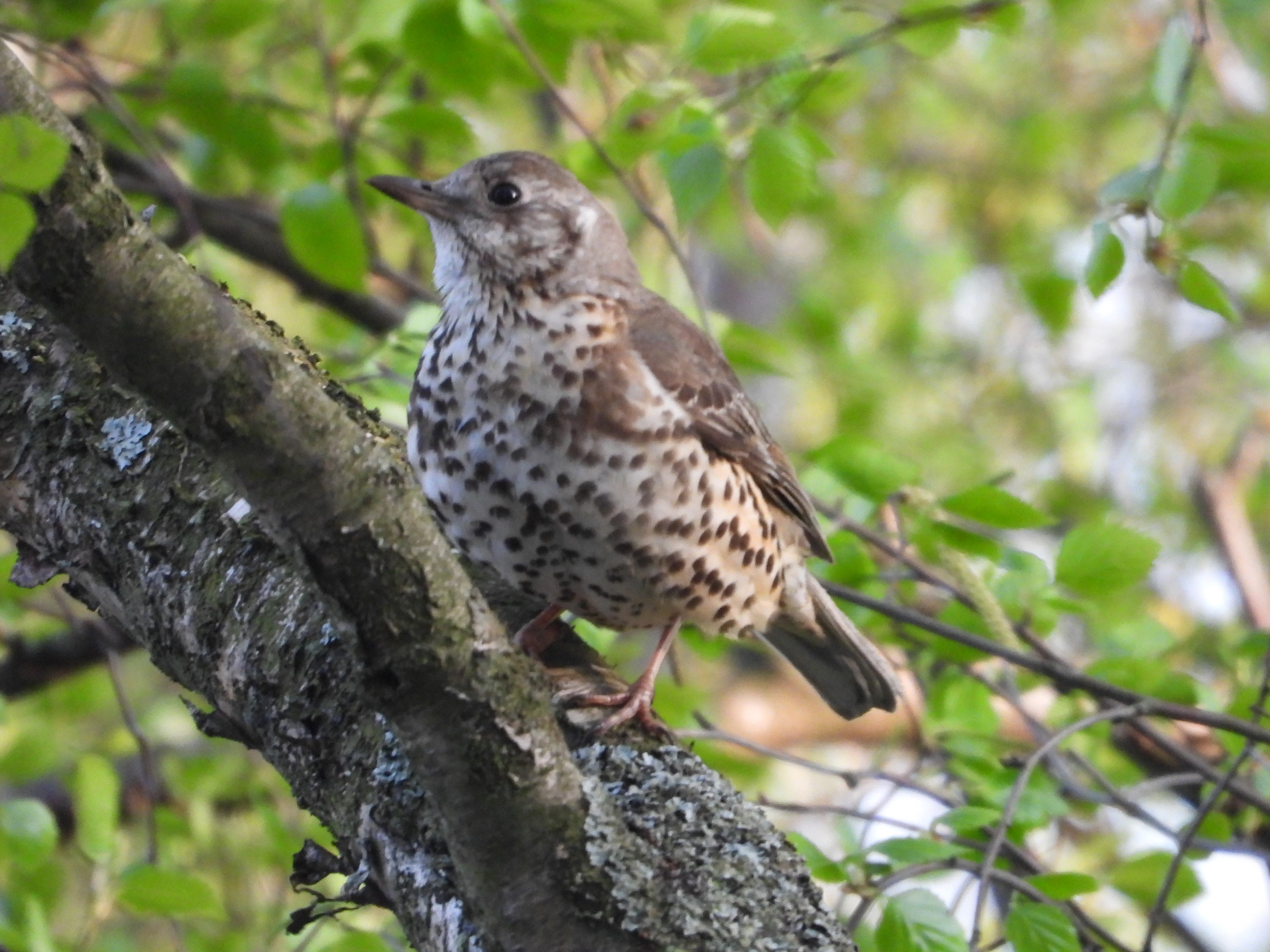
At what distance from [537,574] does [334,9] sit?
2.59m

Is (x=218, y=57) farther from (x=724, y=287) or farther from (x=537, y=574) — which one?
(x=724, y=287)

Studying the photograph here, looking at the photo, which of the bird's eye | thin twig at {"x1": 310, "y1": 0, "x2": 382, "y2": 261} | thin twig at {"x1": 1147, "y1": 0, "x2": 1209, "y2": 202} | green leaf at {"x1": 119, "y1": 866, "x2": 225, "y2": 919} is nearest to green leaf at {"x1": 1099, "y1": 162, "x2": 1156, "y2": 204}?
thin twig at {"x1": 1147, "y1": 0, "x2": 1209, "y2": 202}

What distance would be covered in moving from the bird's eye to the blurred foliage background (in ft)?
1.18

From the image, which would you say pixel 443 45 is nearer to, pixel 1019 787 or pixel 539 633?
pixel 539 633

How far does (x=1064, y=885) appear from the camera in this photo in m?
2.68

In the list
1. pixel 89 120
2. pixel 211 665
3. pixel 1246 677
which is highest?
pixel 89 120

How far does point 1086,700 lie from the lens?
4.03 m

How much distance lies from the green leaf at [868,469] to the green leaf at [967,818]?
30.2 inches

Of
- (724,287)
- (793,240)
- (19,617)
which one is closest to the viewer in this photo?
(19,617)

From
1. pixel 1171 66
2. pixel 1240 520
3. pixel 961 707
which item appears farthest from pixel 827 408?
pixel 1171 66

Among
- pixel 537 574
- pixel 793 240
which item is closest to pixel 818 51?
pixel 537 574

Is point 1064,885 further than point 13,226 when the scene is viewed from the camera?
Yes

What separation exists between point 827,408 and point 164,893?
5884 millimetres

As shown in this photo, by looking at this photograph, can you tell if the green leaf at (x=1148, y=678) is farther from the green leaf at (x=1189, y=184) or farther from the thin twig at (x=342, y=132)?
the thin twig at (x=342, y=132)
